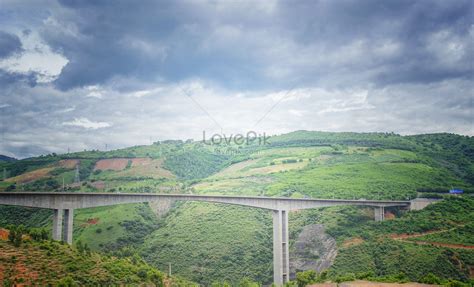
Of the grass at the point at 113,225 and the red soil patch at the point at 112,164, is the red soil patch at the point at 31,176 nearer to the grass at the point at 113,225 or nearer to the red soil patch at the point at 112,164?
the red soil patch at the point at 112,164

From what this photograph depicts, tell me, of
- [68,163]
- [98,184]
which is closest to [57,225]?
[98,184]

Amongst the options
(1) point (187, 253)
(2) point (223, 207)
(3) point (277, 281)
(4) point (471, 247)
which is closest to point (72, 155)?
(2) point (223, 207)

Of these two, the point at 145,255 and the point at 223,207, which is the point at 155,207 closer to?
the point at 223,207

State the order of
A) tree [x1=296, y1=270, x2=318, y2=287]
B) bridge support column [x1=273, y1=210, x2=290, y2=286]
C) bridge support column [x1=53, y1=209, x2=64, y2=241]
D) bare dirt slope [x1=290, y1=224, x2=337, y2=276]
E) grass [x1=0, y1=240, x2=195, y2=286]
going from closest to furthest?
grass [x1=0, y1=240, x2=195, y2=286] → tree [x1=296, y1=270, x2=318, y2=287] → bridge support column [x1=53, y1=209, x2=64, y2=241] → bridge support column [x1=273, y1=210, x2=290, y2=286] → bare dirt slope [x1=290, y1=224, x2=337, y2=276]

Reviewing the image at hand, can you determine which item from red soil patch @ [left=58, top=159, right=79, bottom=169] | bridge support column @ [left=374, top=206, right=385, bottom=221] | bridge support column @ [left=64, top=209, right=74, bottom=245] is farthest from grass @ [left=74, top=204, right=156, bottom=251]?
bridge support column @ [left=374, top=206, right=385, bottom=221]

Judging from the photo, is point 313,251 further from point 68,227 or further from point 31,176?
point 31,176

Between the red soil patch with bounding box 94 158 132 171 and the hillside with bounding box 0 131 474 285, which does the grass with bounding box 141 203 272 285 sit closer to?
the hillside with bounding box 0 131 474 285
